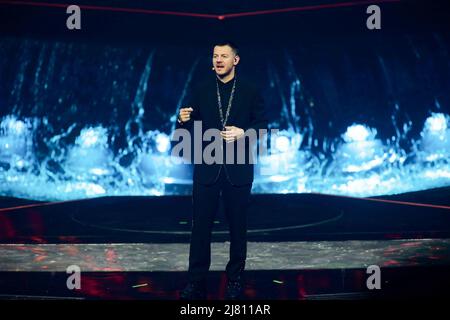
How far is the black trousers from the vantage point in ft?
12.5

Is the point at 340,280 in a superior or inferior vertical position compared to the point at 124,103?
inferior

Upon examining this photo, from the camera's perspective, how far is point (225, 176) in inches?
150

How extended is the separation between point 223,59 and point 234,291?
1.30 metres

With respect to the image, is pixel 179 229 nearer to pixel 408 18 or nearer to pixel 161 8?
pixel 161 8

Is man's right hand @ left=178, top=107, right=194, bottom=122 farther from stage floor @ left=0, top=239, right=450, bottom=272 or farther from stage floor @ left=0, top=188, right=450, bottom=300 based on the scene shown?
stage floor @ left=0, top=239, right=450, bottom=272

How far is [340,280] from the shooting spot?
4254 mm

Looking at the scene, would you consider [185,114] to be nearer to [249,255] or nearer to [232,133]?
A: [232,133]

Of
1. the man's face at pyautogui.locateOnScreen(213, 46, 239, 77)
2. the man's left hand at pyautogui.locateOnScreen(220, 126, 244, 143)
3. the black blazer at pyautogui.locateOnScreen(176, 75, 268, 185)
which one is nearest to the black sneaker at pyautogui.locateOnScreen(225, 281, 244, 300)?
the black blazer at pyautogui.locateOnScreen(176, 75, 268, 185)

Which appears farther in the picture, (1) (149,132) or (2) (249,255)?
(1) (149,132)

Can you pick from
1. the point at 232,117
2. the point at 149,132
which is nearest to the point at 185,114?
the point at 232,117

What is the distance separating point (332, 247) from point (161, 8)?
12.0ft

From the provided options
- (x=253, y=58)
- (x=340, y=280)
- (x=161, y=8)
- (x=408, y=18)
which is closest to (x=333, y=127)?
(x=253, y=58)

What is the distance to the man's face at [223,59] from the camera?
3.69 metres

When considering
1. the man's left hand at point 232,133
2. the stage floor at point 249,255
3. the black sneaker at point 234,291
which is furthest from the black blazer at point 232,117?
the stage floor at point 249,255
